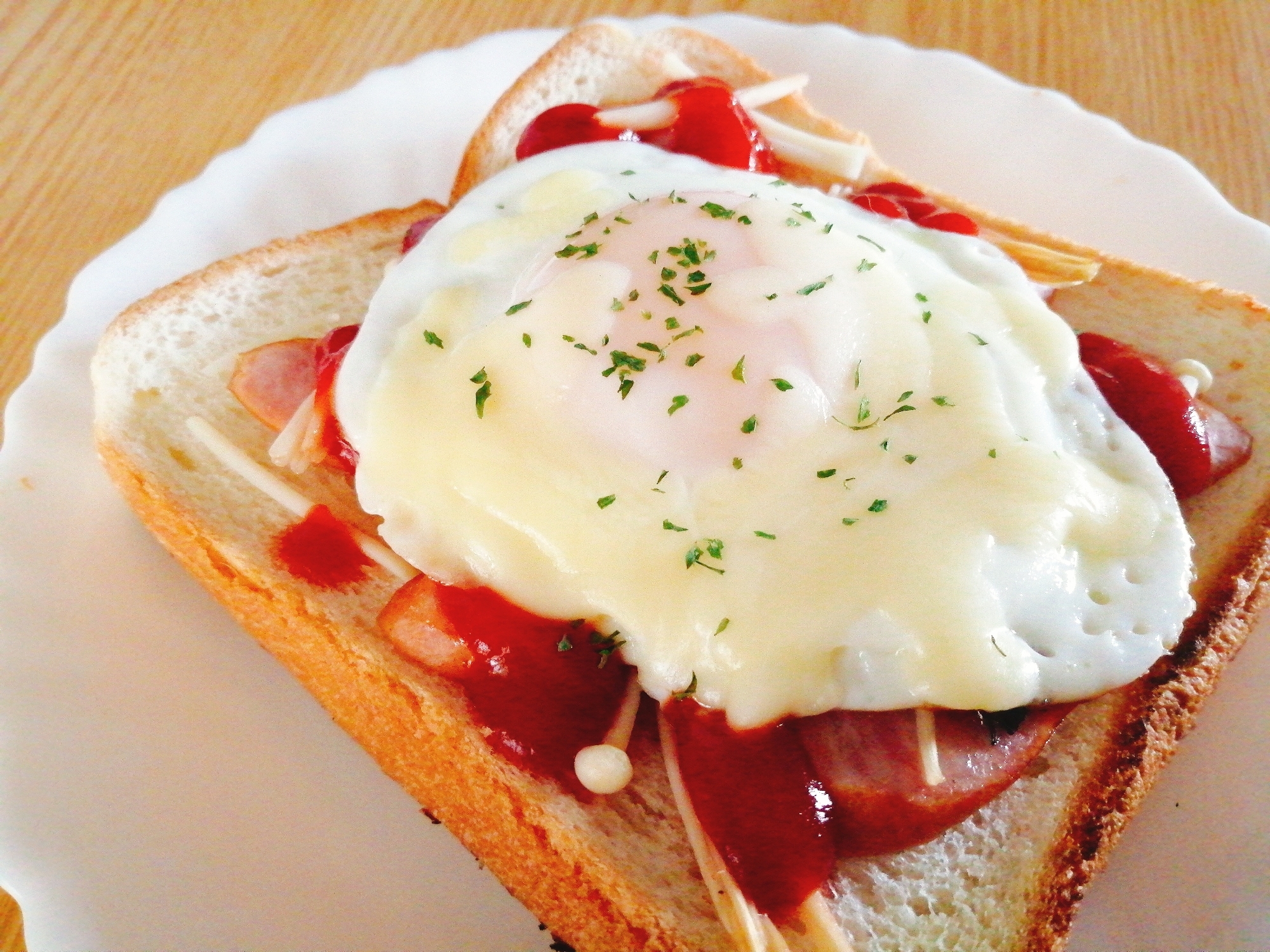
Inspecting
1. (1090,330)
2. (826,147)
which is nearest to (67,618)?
(826,147)

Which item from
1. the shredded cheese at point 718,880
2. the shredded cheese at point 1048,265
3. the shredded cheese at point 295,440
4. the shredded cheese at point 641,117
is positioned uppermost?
the shredded cheese at point 641,117

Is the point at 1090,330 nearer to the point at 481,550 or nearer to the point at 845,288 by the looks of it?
the point at 845,288

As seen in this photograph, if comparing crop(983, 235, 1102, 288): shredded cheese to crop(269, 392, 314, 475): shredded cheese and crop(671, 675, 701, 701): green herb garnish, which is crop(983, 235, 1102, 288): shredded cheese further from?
crop(269, 392, 314, 475): shredded cheese

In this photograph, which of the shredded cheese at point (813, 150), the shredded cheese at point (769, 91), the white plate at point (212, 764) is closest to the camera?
the white plate at point (212, 764)

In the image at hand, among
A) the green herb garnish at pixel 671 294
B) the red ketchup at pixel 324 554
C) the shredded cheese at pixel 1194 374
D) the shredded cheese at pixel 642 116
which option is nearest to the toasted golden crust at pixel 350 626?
the red ketchup at pixel 324 554

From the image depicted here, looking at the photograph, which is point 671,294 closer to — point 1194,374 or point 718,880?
point 718,880

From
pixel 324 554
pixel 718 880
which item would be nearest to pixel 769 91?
pixel 324 554

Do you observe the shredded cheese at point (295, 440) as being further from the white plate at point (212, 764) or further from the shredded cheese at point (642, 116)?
the shredded cheese at point (642, 116)
